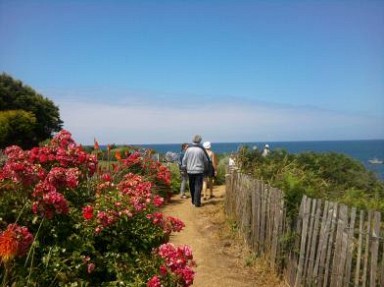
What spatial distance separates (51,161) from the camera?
14.0 feet

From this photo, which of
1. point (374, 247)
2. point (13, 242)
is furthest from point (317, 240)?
point (13, 242)

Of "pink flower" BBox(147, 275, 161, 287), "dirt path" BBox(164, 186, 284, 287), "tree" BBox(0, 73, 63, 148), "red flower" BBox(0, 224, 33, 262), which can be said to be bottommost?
"dirt path" BBox(164, 186, 284, 287)

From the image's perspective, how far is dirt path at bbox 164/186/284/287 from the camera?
731cm

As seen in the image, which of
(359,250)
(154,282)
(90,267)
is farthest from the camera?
A: (359,250)

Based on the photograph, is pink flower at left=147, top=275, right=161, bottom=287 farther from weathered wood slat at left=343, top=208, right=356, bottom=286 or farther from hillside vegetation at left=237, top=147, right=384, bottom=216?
hillside vegetation at left=237, top=147, right=384, bottom=216

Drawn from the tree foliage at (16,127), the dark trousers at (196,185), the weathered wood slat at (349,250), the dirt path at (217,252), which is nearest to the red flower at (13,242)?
the weathered wood slat at (349,250)

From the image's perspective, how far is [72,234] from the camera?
361 cm

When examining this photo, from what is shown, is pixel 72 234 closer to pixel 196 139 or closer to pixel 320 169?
pixel 196 139

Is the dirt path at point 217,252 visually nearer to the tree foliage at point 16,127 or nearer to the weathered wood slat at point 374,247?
the weathered wood slat at point 374,247

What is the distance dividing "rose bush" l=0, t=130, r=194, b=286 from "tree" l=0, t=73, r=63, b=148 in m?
24.2

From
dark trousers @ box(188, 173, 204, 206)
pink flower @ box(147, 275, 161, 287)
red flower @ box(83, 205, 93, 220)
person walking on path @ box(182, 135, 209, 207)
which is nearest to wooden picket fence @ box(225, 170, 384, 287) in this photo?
Result: pink flower @ box(147, 275, 161, 287)

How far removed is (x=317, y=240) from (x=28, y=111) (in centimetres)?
2878

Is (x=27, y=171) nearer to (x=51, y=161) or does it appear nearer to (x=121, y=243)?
(x=51, y=161)

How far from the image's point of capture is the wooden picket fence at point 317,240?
4930 millimetres
